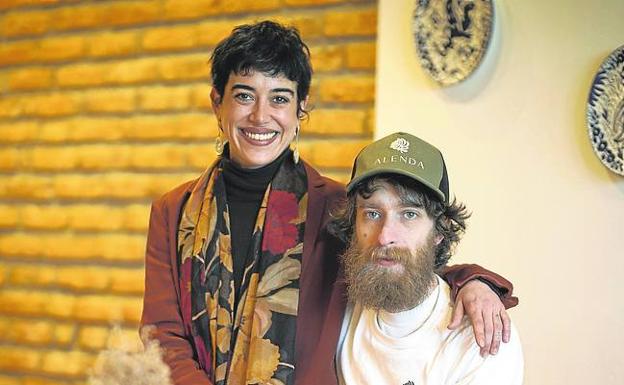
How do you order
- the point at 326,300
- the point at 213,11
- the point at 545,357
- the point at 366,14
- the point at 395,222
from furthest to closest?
the point at 213,11 → the point at 366,14 → the point at 545,357 → the point at 326,300 → the point at 395,222

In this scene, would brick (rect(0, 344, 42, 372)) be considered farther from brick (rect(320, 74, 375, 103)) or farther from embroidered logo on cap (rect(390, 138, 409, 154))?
embroidered logo on cap (rect(390, 138, 409, 154))

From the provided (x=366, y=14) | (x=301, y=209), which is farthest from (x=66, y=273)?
(x=301, y=209)

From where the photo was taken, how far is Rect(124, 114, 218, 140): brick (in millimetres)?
3482

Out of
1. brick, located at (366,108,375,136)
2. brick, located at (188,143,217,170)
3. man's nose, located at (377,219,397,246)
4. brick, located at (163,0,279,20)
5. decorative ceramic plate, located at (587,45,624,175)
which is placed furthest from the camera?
brick, located at (188,143,217,170)

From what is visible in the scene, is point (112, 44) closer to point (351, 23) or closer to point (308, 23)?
point (308, 23)

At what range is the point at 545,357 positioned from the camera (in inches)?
99.7

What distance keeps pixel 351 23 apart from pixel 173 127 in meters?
0.92

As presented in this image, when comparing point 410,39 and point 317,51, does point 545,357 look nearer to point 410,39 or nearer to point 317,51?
point 410,39

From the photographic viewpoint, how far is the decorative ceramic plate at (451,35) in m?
2.66

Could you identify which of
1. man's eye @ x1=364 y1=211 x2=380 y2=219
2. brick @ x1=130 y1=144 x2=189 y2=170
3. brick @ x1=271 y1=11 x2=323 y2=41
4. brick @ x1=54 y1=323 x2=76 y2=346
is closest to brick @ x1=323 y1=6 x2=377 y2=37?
brick @ x1=271 y1=11 x2=323 y2=41

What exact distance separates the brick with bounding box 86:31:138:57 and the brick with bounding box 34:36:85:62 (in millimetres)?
56

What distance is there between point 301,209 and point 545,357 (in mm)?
948

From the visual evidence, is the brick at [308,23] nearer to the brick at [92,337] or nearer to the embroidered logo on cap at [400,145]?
the embroidered logo on cap at [400,145]

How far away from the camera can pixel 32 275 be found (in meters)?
3.93
